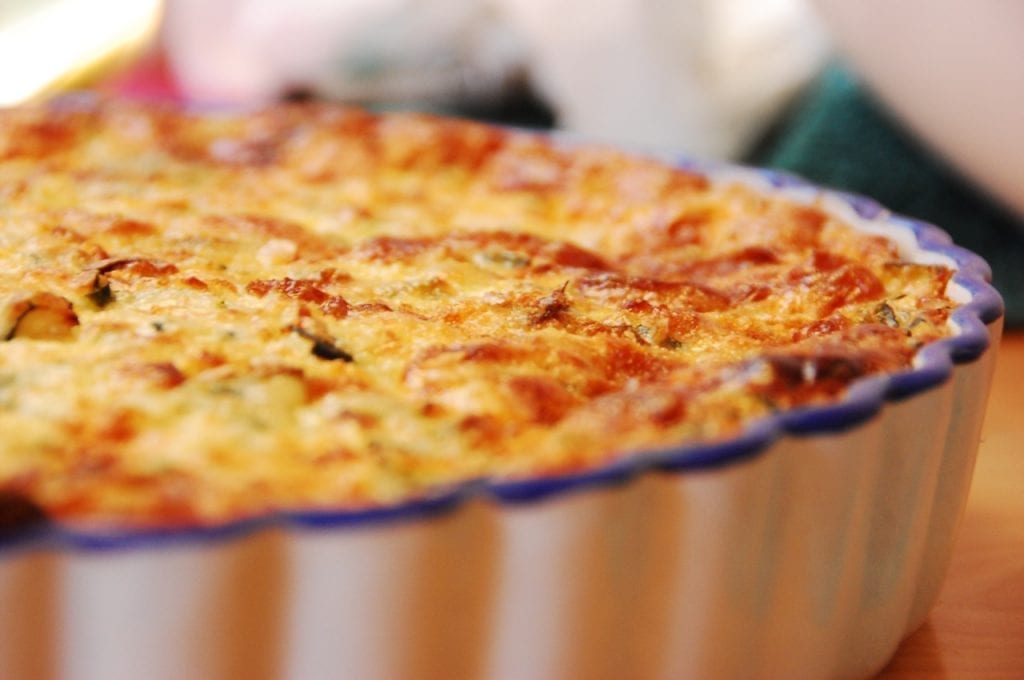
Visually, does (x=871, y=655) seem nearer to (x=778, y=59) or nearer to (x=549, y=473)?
(x=549, y=473)

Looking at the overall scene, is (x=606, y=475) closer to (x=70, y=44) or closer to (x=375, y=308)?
(x=375, y=308)

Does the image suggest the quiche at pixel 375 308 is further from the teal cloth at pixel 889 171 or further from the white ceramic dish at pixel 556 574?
the teal cloth at pixel 889 171

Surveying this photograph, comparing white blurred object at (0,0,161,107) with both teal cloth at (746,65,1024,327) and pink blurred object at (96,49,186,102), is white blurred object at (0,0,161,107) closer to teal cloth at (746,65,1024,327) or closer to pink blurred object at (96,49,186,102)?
pink blurred object at (96,49,186,102)

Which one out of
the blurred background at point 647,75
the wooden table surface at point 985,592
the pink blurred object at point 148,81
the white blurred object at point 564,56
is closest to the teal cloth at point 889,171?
the blurred background at point 647,75

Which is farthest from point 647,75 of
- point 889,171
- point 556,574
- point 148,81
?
point 556,574

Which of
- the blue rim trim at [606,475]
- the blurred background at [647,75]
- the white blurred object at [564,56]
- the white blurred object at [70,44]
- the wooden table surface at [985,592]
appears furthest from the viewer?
the white blurred object at [70,44]

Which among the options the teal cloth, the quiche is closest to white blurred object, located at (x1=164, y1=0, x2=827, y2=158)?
the teal cloth

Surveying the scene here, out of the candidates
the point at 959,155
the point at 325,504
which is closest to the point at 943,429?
the point at 325,504
